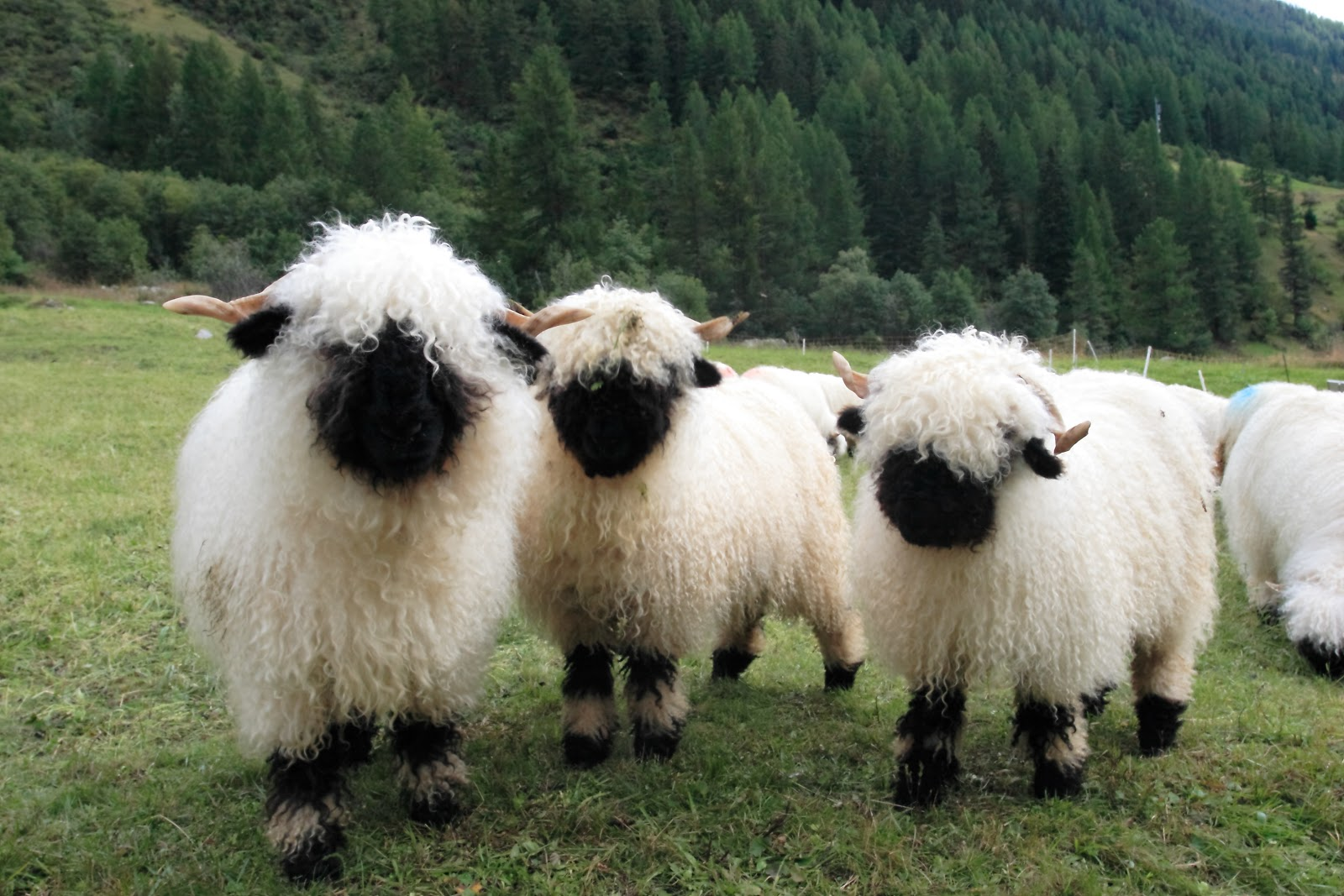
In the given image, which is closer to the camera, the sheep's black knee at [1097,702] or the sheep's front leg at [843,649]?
the sheep's black knee at [1097,702]

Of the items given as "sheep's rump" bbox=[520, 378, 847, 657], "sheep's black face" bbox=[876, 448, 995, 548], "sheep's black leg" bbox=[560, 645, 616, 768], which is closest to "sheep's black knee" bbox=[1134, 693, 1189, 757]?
"sheep's black face" bbox=[876, 448, 995, 548]

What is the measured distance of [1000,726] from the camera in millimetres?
5832

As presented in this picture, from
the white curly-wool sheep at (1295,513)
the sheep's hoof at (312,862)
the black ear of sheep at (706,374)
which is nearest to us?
the sheep's hoof at (312,862)

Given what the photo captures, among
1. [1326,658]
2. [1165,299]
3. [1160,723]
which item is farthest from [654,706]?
[1165,299]

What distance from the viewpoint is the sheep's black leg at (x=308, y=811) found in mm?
3969

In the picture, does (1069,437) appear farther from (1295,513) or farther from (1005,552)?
(1295,513)

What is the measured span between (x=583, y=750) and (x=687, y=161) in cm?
5438

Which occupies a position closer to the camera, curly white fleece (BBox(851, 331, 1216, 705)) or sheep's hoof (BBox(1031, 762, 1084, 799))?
curly white fleece (BBox(851, 331, 1216, 705))

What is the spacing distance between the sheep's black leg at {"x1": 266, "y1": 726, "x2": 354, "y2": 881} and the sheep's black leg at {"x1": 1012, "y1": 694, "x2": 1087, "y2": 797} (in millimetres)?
3227

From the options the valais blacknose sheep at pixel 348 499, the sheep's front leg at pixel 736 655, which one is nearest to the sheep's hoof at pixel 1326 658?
the sheep's front leg at pixel 736 655

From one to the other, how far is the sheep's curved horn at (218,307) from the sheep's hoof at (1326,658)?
740cm

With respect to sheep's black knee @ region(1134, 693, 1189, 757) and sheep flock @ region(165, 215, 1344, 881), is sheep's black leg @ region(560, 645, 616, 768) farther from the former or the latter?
sheep's black knee @ region(1134, 693, 1189, 757)

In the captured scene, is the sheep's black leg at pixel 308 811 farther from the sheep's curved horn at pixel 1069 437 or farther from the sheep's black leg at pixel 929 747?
the sheep's curved horn at pixel 1069 437

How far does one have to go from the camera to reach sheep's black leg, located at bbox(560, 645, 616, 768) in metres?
5.14
